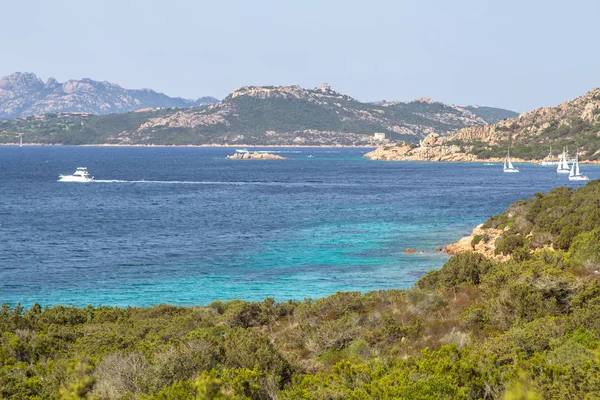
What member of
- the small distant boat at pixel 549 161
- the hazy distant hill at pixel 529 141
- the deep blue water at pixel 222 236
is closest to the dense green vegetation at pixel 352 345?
the deep blue water at pixel 222 236

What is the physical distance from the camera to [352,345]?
56.3ft

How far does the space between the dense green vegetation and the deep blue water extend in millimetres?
8704

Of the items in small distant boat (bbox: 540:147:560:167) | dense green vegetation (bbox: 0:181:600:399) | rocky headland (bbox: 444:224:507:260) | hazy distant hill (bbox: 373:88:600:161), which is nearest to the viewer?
dense green vegetation (bbox: 0:181:600:399)

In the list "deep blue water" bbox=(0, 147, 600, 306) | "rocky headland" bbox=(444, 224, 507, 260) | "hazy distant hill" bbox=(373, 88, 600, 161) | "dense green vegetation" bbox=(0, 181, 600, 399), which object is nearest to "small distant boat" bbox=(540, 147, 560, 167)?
"hazy distant hill" bbox=(373, 88, 600, 161)

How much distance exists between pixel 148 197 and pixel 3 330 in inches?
2513

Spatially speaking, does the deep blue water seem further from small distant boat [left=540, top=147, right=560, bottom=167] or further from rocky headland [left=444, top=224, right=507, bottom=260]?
small distant boat [left=540, top=147, right=560, bottom=167]

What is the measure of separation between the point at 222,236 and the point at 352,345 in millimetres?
34685

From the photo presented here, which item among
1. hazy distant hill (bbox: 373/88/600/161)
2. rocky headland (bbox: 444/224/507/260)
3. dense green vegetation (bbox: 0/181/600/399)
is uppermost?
hazy distant hill (bbox: 373/88/600/161)

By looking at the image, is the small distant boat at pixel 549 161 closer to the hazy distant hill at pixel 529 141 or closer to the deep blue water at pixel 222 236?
the hazy distant hill at pixel 529 141

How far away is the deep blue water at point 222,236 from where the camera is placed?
33719mm

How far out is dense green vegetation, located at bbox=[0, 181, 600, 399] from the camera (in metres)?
11.8

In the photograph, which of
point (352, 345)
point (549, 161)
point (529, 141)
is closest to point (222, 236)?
point (352, 345)

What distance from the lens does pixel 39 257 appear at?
4184cm

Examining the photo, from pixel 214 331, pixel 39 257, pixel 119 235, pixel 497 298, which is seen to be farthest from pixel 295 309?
pixel 119 235
